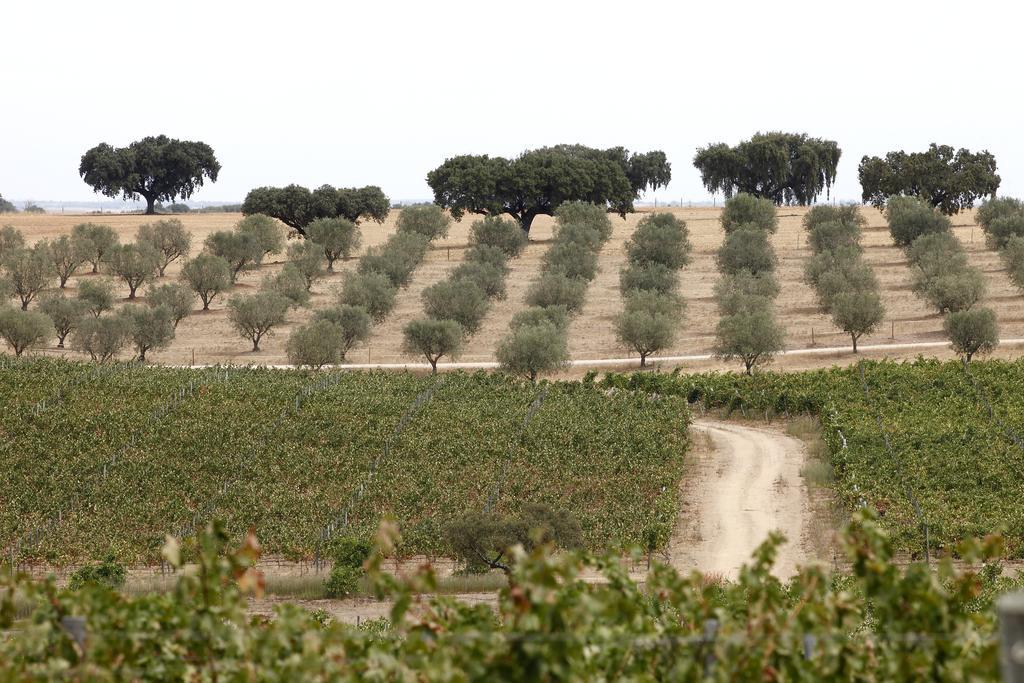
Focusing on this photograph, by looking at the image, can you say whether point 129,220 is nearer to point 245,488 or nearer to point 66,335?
point 66,335

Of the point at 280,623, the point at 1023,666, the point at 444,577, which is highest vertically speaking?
the point at 1023,666

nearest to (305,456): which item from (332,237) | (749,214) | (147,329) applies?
(147,329)

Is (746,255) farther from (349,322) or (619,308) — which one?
(349,322)

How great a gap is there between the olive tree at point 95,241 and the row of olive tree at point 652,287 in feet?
148

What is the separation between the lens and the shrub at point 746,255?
103m

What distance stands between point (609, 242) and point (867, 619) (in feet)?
336

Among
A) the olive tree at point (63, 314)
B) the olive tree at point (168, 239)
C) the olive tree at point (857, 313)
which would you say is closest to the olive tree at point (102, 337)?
the olive tree at point (63, 314)

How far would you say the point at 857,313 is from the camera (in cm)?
7556

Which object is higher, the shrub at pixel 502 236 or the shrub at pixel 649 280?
the shrub at pixel 502 236

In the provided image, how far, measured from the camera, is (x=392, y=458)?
47.8 meters

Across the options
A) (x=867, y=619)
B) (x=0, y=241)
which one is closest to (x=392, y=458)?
(x=867, y=619)

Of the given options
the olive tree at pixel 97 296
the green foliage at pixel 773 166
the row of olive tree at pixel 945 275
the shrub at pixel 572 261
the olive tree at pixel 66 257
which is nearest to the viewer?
the row of olive tree at pixel 945 275

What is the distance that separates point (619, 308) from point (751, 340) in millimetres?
22988

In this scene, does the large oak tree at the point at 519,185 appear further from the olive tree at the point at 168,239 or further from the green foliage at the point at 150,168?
the green foliage at the point at 150,168
